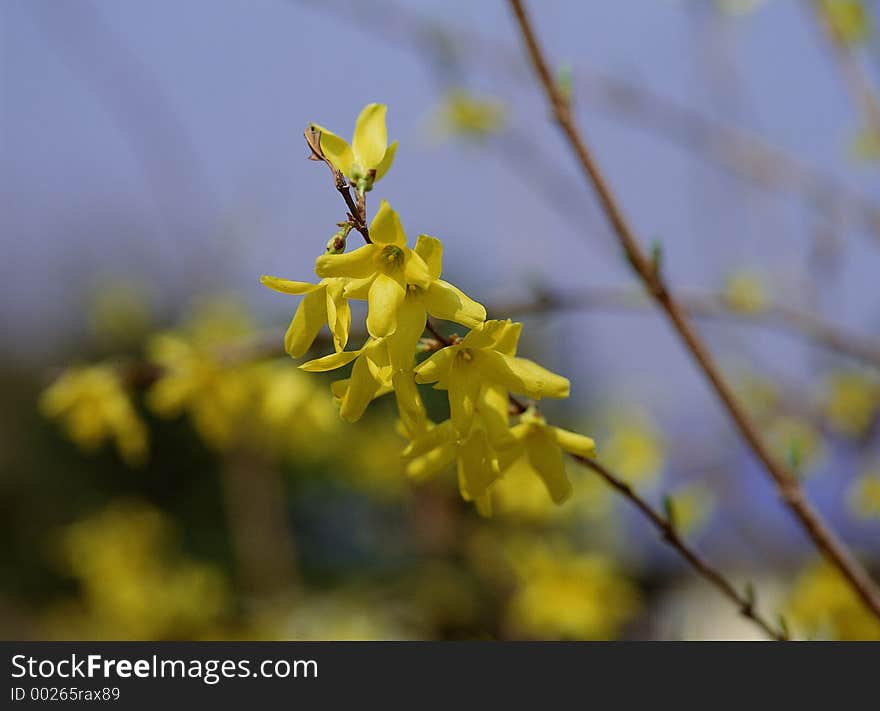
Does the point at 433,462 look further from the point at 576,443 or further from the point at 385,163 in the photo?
the point at 385,163

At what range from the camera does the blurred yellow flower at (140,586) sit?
3.39 metres

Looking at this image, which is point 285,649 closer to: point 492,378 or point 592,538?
point 492,378

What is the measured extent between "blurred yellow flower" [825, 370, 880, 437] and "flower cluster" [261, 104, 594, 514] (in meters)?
1.67

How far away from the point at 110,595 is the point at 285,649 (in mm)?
2861

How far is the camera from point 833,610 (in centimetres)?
149

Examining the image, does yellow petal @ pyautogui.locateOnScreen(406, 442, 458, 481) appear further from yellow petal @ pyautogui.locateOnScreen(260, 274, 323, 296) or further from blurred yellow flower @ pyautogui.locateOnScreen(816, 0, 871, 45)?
blurred yellow flower @ pyautogui.locateOnScreen(816, 0, 871, 45)

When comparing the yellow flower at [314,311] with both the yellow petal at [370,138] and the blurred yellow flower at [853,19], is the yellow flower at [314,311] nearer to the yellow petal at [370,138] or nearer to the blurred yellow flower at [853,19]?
the yellow petal at [370,138]

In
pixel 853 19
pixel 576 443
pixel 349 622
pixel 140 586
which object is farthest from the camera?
pixel 140 586

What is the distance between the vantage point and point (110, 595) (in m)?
3.66

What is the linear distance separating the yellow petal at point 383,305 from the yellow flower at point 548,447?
7.5 inches

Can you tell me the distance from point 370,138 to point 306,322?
0.19 meters

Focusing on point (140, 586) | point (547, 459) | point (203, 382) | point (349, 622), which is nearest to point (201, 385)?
point (203, 382)

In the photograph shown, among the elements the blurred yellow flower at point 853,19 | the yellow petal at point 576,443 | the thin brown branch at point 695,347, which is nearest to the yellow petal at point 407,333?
the yellow petal at point 576,443

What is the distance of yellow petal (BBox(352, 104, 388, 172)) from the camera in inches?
29.7
